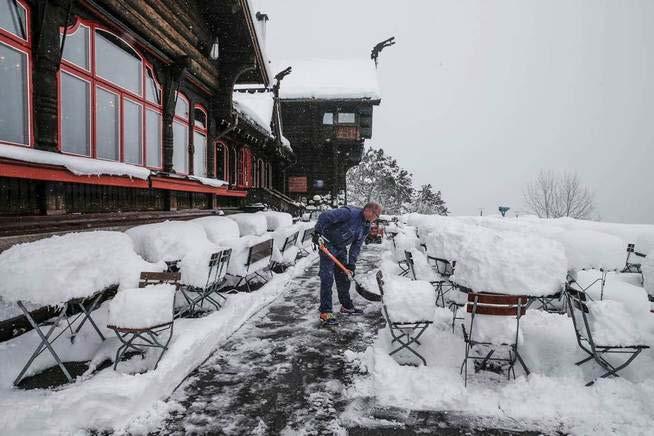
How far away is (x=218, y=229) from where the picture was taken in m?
6.99

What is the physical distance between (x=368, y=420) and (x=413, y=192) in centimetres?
4687

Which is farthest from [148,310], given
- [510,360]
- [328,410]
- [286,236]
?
[286,236]

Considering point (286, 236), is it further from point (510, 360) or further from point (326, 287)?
point (510, 360)

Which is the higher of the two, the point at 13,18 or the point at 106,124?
the point at 13,18

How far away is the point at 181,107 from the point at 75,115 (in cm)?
349

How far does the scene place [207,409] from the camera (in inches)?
133

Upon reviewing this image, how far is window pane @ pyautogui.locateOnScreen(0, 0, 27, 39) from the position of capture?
178 inches

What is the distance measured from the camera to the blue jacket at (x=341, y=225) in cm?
598

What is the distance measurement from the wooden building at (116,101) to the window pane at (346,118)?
13405 mm

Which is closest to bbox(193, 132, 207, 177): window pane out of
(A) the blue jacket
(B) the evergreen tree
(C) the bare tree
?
(A) the blue jacket

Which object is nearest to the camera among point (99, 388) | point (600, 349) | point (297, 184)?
point (99, 388)

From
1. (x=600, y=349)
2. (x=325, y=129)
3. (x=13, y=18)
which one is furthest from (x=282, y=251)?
(x=325, y=129)

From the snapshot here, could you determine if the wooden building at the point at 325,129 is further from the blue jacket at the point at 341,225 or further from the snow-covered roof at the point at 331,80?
the blue jacket at the point at 341,225

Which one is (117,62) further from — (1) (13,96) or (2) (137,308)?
(2) (137,308)
